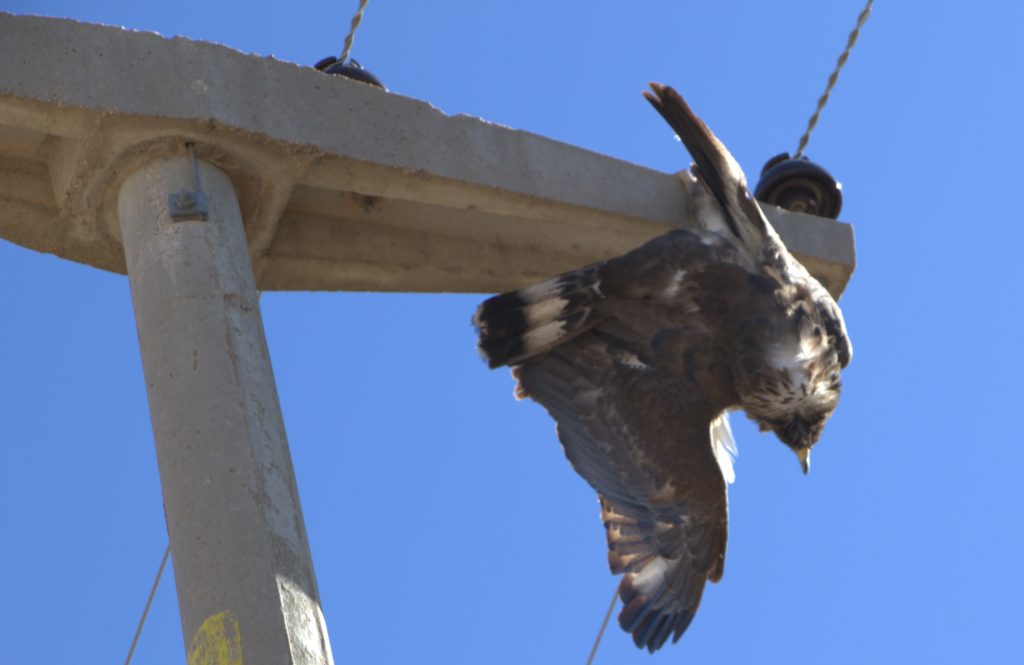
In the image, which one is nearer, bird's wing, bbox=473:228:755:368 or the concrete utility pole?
the concrete utility pole

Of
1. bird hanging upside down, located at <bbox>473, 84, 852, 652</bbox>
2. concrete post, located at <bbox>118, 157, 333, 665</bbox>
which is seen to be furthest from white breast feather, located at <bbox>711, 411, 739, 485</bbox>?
concrete post, located at <bbox>118, 157, 333, 665</bbox>

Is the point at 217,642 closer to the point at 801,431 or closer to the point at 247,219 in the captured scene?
the point at 247,219

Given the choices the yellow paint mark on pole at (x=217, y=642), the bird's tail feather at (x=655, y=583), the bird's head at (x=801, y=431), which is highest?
the bird's head at (x=801, y=431)

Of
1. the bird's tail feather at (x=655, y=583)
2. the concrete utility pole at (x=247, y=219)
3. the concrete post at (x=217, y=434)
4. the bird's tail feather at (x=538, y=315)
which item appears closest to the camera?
the concrete post at (x=217, y=434)

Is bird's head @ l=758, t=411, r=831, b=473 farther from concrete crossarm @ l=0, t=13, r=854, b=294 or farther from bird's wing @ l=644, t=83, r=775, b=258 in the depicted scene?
concrete crossarm @ l=0, t=13, r=854, b=294

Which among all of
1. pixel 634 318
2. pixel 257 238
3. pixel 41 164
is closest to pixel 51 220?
pixel 41 164

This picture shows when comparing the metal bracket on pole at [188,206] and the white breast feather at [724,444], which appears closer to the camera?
the metal bracket on pole at [188,206]

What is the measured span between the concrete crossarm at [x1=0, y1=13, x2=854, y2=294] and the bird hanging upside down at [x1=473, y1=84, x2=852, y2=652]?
40cm

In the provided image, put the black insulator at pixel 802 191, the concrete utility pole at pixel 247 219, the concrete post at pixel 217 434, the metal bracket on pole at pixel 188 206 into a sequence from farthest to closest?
1. the black insulator at pixel 802 191
2. the metal bracket on pole at pixel 188 206
3. the concrete utility pole at pixel 247 219
4. the concrete post at pixel 217 434

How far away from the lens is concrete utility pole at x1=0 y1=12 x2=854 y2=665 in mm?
4629

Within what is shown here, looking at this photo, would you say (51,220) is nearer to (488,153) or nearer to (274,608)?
(488,153)

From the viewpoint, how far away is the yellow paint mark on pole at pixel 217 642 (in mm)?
4352

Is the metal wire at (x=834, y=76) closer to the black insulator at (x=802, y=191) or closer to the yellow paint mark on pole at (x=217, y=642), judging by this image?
the black insulator at (x=802, y=191)

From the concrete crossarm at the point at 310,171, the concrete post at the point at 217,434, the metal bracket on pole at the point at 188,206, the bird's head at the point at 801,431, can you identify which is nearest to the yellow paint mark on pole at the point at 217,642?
the concrete post at the point at 217,434
